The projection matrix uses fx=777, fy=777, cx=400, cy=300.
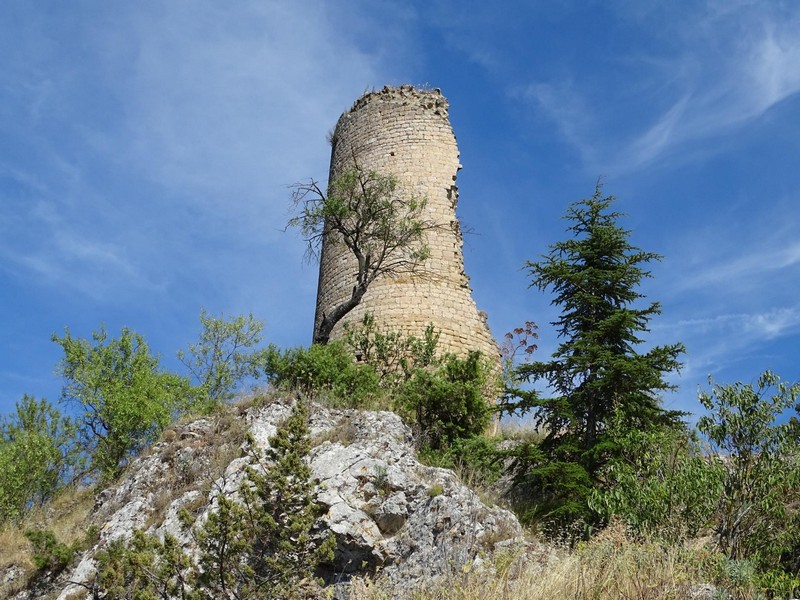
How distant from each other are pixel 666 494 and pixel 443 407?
5.33 m

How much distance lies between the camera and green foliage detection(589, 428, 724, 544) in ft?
27.4

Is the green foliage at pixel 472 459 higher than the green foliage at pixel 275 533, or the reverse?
the green foliage at pixel 472 459

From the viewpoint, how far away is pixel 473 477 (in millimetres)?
11578

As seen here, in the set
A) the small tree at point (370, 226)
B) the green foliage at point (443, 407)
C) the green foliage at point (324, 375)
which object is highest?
the small tree at point (370, 226)

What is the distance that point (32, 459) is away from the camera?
15.7m

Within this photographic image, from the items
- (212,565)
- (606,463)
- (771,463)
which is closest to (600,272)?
(606,463)

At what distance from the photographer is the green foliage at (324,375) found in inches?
529

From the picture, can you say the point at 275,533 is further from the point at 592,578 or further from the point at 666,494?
the point at 666,494

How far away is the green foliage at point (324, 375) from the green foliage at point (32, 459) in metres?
5.41

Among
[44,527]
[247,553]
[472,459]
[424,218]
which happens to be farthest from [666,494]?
[44,527]

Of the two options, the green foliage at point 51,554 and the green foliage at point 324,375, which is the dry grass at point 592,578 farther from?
the green foliage at point 324,375

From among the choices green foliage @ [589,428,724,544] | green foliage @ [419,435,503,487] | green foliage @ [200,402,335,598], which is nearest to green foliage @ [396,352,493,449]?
green foliage @ [419,435,503,487]

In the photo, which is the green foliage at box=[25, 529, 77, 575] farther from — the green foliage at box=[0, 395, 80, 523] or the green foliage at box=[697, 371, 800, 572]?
the green foliage at box=[697, 371, 800, 572]

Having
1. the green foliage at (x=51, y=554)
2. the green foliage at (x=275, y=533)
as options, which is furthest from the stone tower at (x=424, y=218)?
the green foliage at (x=275, y=533)
